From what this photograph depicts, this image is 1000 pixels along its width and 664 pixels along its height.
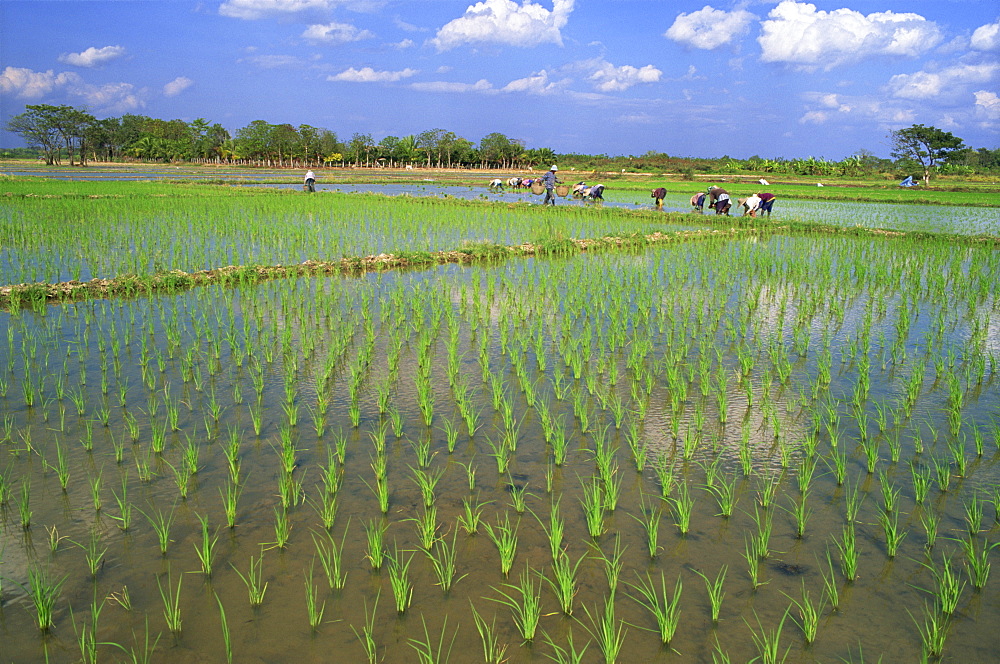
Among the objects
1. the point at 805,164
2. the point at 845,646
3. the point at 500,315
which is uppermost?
the point at 805,164

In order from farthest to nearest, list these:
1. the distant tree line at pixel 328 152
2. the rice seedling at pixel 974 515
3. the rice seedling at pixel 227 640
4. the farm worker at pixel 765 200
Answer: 1. the distant tree line at pixel 328 152
2. the farm worker at pixel 765 200
3. the rice seedling at pixel 974 515
4. the rice seedling at pixel 227 640

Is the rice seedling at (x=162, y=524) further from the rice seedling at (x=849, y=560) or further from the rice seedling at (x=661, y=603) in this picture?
the rice seedling at (x=849, y=560)

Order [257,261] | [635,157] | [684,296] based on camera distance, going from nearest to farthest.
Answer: [684,296]
[257,261]
[635,157]

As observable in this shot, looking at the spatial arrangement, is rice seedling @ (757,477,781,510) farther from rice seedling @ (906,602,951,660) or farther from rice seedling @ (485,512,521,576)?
rice seedling @ (485,512,521,576)

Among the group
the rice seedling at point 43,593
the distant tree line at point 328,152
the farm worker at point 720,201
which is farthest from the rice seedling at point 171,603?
the distant tree line at point 328,152

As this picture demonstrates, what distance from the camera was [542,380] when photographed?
405 centimetres

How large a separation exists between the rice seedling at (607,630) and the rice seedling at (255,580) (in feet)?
3.36

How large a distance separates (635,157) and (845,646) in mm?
45805

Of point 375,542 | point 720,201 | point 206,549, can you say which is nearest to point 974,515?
point 375,542

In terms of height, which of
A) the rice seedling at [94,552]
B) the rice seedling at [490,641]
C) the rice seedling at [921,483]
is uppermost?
the rice seedling at [921,483]

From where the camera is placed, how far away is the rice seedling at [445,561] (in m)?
2.07

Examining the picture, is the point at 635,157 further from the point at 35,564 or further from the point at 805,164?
the point at 35,564

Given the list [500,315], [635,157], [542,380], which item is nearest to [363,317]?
[500,315]

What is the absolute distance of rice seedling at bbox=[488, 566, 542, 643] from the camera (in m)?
1.84
